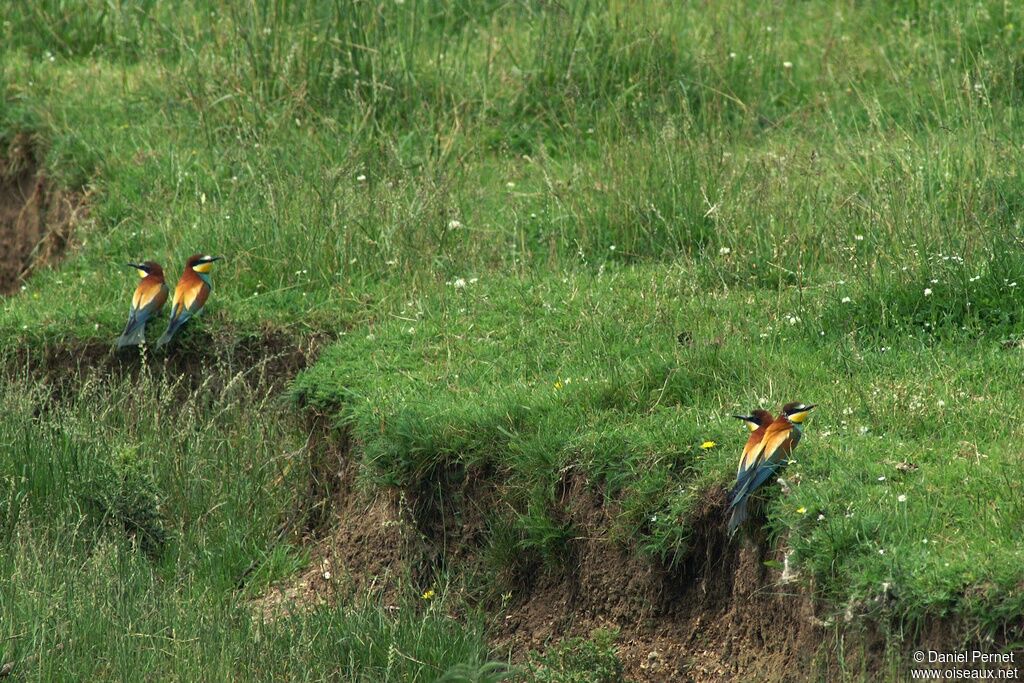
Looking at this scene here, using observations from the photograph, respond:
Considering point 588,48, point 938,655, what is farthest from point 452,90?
point 938,655

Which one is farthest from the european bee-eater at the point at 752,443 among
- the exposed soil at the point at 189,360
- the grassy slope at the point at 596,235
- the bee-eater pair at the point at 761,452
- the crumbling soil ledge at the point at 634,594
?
the exposed soil at the point at 189,360

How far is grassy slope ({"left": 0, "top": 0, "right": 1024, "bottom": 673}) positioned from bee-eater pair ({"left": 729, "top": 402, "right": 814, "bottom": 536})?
0.40ft

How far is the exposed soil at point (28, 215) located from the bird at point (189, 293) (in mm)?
1733

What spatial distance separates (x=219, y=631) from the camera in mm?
5629

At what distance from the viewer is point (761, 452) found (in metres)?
5.32

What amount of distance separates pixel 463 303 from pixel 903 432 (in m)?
2.67

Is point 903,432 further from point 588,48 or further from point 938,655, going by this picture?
point 588,48

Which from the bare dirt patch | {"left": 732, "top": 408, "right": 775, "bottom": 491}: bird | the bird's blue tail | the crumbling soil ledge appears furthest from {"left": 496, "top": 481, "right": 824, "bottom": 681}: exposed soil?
the bird's blue tail

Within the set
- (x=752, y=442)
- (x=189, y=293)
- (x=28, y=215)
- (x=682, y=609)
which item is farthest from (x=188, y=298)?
(x=752, y=442)

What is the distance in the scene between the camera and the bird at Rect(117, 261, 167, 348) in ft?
25.4

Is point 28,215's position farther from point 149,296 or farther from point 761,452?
point 761,452

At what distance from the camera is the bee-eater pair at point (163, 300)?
25.3 ft

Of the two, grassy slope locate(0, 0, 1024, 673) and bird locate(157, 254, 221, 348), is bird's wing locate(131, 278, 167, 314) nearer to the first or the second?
bird locate(157, 254, 221, 348)

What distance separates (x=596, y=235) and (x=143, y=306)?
246 centimetres
